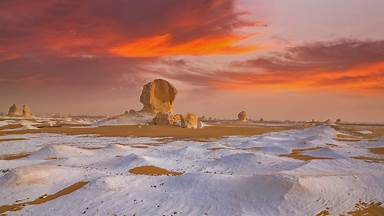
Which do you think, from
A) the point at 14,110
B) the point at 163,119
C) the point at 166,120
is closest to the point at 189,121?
the point at 166,120

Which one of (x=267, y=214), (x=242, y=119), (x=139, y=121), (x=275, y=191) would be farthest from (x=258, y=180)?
(x=242, y=119)

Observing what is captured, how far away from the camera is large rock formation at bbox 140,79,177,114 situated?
93.1m

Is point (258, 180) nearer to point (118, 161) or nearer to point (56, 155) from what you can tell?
point (118, 161)

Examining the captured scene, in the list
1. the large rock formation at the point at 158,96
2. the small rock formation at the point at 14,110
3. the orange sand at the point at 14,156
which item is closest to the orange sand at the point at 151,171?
the orange sand at the point at 14,156

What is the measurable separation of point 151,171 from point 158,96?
70.1m

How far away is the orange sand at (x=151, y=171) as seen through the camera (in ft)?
81.7

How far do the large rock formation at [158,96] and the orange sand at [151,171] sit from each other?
217ft

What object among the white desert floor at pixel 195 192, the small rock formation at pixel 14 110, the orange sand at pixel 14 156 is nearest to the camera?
the white desert floor at pixel 195 192

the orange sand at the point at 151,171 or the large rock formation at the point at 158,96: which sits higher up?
the large rock formation at the point at 158,96

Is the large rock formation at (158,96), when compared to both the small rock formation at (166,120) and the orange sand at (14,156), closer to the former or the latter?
the small rock formation at (166,120)

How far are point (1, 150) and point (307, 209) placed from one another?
119ft

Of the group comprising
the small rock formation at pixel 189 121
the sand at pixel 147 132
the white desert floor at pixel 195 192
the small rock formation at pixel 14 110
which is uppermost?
the small rock formation at pixel 14 110

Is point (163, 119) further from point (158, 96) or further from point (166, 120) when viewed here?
point (158, 96)

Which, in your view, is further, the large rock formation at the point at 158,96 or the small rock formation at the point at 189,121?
the large rock formation at the point at 158,96
